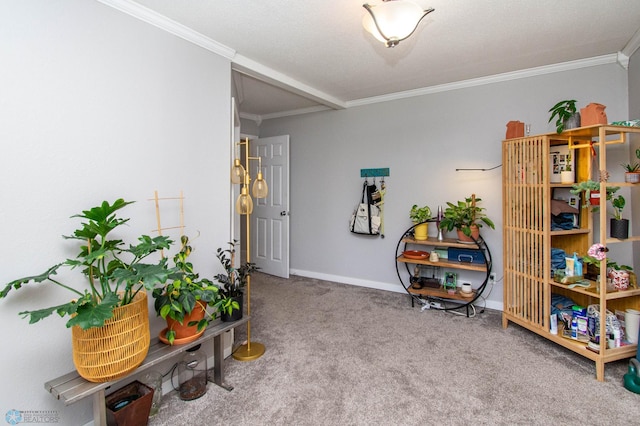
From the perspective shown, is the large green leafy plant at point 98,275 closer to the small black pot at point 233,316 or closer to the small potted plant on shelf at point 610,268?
the small black pot at point 233,316

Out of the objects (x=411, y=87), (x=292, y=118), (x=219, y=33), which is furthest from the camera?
(x=292, y=118)

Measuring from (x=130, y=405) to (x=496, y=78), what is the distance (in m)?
3.99

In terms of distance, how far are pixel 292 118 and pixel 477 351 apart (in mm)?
3681

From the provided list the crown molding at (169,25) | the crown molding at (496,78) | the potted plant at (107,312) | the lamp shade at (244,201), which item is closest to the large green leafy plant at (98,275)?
the potted plant at (107,312)

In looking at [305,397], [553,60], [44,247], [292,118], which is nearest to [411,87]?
[553,60]

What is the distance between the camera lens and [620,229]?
7.20ft

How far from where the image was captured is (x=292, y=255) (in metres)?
4.78

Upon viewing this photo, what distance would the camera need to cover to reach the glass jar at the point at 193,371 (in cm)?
204

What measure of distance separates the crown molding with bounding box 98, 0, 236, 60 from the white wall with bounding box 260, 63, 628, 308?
207cm

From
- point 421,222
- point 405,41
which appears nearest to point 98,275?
point 405,41

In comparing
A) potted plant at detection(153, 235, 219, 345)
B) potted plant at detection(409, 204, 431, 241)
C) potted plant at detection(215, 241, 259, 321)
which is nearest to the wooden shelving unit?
potted plant at detection(409, 204, 431, 241)

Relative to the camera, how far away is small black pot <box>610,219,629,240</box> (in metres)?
2.18

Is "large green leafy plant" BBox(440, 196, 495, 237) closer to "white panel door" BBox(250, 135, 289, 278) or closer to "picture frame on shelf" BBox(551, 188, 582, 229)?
"picture frame on shelf" BBox(551, 188, 582, 229)

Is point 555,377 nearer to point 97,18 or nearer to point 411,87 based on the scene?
point 411,87
